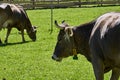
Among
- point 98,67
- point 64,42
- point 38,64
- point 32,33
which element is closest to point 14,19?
point 32,33

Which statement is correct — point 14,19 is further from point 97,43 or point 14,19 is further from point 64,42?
point 97,43

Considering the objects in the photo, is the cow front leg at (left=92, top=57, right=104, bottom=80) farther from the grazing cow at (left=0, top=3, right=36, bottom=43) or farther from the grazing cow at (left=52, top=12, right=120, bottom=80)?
the grazing cow at (left=0, top=3, right=36, bottom=43)

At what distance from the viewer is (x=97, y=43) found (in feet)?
25.9

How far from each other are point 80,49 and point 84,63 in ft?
15.1

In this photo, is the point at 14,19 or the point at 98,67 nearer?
the point at 98,67

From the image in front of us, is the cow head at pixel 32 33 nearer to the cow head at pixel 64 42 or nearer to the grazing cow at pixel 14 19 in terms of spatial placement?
the grazing cow at pixel 14 19

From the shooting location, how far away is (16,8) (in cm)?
2125

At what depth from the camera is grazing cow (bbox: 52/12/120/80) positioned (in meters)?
7.47

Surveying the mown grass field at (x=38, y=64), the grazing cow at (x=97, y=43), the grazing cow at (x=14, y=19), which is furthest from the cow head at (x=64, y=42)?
the grazing cow at (x=14, y=19)

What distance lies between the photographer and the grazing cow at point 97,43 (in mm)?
7473

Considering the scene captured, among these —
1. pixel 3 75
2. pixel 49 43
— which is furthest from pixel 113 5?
pixel 3 75

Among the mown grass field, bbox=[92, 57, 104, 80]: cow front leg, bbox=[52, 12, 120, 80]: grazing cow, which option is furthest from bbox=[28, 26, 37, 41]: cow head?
bbox=[92, 57, 104, 80]: cow front leg

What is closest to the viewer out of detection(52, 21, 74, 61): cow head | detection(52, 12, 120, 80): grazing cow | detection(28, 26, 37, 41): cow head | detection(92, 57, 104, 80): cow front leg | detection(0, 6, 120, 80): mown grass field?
detection(52, 12, 120, 80): grazing cow

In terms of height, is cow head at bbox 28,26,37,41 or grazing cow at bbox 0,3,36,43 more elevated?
grazing cow at bbox 0,3,36,43
